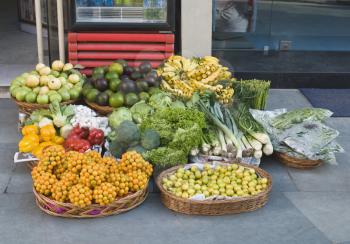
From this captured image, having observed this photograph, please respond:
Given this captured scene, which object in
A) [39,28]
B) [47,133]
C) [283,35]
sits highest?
[39,28]

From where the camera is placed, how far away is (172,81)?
6.73 m

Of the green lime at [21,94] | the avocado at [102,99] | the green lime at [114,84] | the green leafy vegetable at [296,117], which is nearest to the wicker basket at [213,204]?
the green leafy vegetable at [296,117]

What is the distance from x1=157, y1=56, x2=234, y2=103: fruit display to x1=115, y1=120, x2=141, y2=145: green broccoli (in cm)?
106

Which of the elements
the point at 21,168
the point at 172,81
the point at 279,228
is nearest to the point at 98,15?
the point at 172,81

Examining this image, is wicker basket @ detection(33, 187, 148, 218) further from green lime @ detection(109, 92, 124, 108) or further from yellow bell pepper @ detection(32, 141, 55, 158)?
green lime @ detection(109, 92, 124, 108)

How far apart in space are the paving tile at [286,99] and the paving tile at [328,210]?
2.29m

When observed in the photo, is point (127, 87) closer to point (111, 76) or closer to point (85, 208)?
point (111, 76)

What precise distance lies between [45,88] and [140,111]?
3.80ft

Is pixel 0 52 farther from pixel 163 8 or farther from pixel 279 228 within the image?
pixel 279 228

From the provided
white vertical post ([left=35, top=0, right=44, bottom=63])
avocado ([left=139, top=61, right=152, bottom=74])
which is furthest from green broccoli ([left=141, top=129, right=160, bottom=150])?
white vertical post ([left=35, top=0, right=44, bottom=63])

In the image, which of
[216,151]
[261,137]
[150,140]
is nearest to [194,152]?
[216,151]

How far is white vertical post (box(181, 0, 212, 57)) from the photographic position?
748 centimetres

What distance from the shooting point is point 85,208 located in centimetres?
471

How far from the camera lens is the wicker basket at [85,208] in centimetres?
470
